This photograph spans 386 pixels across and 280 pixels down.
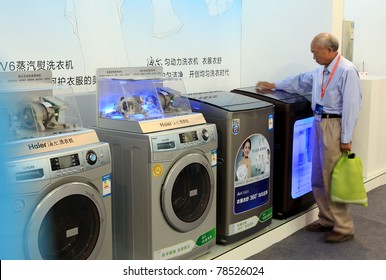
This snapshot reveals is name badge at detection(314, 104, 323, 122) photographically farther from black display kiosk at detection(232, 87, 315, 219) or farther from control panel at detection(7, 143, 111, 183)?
control panel at detection(7, 143, 111, 183)

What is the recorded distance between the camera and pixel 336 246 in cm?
399

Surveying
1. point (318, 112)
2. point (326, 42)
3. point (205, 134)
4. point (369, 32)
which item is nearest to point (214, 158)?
point (205, 134)

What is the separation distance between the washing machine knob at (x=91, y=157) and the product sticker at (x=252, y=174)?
1.29 m

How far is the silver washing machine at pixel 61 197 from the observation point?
7.38 feet

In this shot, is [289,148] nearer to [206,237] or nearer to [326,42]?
[326,42]

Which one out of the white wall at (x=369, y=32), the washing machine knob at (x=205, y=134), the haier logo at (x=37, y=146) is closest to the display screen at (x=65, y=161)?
the haier logo at (x=37, y=146)

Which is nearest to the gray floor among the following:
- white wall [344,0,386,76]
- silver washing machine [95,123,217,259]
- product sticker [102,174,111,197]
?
silver washing machine [95,123,217,259]

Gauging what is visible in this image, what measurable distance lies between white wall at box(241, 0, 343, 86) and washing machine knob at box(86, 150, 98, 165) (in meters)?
2.49

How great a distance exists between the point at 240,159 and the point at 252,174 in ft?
0.70

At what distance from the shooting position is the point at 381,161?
6031mm

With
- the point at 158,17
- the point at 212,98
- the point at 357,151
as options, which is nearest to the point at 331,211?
the point at 212,98

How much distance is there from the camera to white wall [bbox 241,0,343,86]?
15.5 feet

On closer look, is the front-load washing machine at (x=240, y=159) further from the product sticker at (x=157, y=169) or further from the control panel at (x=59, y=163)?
the control panel at (x=59, y=163)

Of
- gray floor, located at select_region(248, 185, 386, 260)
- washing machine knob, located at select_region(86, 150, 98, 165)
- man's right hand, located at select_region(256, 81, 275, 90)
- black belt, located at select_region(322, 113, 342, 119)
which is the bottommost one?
gray floor, located at select_region(248, 185, 386, 260)
